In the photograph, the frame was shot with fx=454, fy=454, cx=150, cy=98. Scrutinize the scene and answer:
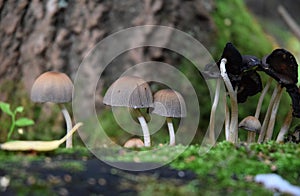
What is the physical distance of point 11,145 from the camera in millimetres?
1844

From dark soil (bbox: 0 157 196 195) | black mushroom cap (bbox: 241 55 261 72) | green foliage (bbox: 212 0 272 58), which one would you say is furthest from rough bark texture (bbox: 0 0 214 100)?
dark soil (bbox: 0 157 196 195)

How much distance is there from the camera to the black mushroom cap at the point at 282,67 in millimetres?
2205

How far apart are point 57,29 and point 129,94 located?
1.67 meters

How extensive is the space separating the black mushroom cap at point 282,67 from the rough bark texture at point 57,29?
1.62 metres

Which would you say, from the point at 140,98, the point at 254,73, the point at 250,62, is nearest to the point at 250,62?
the point at 250,62

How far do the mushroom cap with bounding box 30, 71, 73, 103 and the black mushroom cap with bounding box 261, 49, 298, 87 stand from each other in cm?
103

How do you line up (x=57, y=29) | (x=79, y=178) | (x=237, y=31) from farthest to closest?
1. (x=237, y=31)
2. (x=57, y=29)
3. (x=79, y=178)

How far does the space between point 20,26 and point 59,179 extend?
2390 millimetres

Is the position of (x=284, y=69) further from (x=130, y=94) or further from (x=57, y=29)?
(x=57, y=29)

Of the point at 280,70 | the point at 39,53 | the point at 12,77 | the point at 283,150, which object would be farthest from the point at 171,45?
the point at 283,150

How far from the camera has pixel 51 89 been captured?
237cm

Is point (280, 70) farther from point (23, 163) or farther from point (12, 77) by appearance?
point (12, 77)

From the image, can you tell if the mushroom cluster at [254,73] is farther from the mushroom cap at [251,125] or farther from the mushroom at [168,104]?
the mushroom at [168,104]

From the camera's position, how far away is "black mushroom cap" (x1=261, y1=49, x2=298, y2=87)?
2205mm
